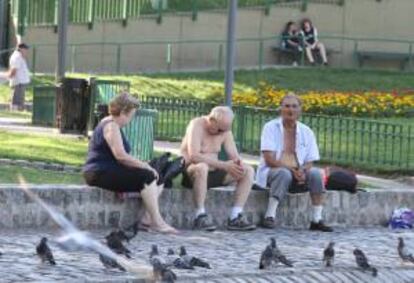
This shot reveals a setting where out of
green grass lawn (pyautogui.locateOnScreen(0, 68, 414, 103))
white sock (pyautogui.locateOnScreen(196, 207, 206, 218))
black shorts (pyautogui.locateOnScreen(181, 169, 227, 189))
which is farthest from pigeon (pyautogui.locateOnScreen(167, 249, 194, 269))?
green grass lawn (pyautogui.locateOnScreen(0, 68, 414, 103))

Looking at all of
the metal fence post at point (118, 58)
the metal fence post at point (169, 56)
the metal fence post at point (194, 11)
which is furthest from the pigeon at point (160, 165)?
the metal fence post at point (194, 11)

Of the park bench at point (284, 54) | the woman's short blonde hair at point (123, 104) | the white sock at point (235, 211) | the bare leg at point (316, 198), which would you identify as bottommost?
the white sock at point (235, 211)

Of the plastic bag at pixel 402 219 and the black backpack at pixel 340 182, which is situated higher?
the black backpack at pixel 340 182

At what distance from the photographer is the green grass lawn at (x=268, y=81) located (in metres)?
30.9

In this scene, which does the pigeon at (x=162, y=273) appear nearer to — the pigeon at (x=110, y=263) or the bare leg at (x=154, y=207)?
the pigeon at (x=110, y=263)

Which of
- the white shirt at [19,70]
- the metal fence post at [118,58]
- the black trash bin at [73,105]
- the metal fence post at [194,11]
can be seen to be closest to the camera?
the black trash bin at [73,105]

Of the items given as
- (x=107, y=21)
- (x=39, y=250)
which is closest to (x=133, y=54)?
(x=107, y=21)

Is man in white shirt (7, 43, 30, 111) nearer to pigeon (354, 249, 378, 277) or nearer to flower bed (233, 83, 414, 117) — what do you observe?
flower bed (233, 83, 414, 117)

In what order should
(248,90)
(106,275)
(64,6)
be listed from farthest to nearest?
(248,90), (64,6), (106,275)

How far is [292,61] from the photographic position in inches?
1500

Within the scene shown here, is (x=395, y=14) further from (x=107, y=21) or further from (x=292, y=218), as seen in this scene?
(x=292, y=218)

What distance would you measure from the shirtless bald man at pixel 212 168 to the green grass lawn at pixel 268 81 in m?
14.8

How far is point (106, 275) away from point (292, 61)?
27.6 m

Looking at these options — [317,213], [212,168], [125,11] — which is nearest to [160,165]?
[212,168]
